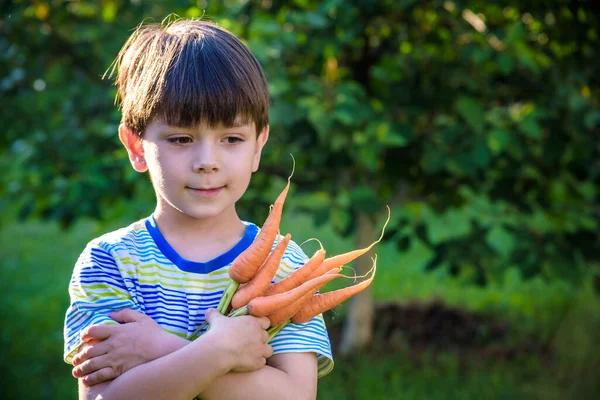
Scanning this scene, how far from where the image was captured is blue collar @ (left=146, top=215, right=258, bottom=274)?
1.66 meters

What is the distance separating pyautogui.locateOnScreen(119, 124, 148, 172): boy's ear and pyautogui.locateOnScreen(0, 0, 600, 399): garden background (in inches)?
56.6

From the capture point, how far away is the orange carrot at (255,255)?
165cm

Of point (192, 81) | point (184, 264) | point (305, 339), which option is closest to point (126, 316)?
point (184, 264)

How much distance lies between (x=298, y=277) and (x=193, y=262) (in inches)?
9.3

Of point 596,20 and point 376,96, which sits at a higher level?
point 596,20

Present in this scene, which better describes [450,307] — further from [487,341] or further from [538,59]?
[538,59]

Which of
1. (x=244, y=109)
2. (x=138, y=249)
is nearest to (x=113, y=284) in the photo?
(x=138, y=249)

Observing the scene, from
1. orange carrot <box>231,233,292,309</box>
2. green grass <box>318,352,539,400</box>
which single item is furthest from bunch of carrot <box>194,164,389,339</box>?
green grass <box>318,352,539,400</box>

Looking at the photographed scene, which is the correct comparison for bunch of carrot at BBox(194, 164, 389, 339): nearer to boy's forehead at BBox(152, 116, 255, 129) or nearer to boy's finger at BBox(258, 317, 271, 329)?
boy's finger at BBox(258, 317, 271, 329)

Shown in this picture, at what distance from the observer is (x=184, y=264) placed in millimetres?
1660

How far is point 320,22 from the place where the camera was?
320 cm

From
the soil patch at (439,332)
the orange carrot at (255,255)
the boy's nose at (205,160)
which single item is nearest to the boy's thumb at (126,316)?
the orange carrot at (255,255)

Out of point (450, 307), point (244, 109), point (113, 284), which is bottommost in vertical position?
point (450, 307)

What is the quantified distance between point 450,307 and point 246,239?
3900 mm
